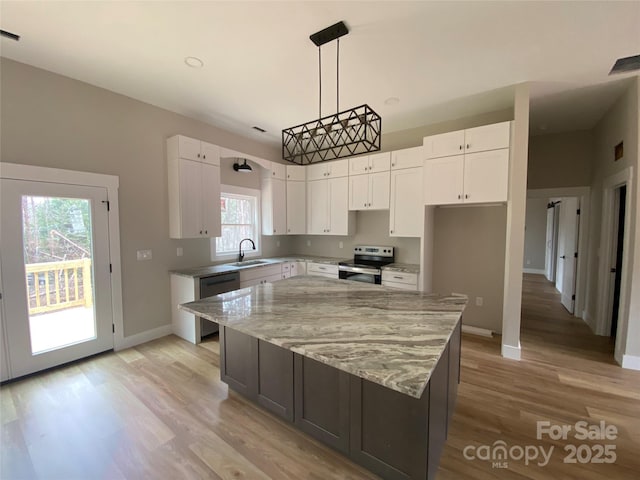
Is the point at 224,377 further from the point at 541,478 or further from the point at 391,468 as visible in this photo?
the point at 541,478

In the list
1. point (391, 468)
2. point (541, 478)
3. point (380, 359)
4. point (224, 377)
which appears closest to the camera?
point (380, 359)

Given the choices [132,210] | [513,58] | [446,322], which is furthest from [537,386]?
[132,210]

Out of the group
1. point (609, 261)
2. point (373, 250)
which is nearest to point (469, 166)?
point (373, 250)

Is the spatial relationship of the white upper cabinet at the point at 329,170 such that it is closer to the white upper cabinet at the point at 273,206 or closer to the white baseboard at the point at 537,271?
the white upper cabinet at the point at 273,206

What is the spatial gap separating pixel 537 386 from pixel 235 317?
2867 mm

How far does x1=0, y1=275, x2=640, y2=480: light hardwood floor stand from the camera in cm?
163

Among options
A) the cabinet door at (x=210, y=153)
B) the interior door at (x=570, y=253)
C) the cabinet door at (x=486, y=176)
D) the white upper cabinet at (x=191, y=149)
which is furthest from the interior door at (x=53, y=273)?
the interior door at (x=570, y=253)

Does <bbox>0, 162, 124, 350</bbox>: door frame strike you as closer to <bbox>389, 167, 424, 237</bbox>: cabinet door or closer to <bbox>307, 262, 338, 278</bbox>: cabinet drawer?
<bbox>307, 262, 338, 278</bbox>: cabinet drawer

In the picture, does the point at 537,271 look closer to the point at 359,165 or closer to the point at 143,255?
the point at 359,165

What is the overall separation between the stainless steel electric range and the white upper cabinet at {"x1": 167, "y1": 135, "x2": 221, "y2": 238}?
2.10 meters

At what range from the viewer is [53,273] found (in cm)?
266

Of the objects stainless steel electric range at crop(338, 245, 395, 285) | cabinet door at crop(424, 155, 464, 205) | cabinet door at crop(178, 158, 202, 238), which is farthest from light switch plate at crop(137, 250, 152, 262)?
cabinet door at crop(424, 155, 464, 205)

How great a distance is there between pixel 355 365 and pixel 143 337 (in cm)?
332

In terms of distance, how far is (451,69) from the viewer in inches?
99.8
